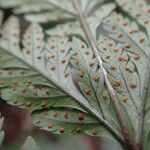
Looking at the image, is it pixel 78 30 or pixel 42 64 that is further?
pixel 78 30

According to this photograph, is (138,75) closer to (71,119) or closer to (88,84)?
(88,84)

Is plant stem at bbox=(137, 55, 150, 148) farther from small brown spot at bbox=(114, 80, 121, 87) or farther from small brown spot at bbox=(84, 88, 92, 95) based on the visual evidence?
small brown spot at bbox=(84, 88, 92, 95)

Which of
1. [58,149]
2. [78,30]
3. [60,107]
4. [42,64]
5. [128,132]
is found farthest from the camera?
[58,149]

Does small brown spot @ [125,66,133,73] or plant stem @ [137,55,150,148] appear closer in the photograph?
plant stem @ [137,55,150,148]

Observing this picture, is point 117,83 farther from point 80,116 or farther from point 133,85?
point 80,116

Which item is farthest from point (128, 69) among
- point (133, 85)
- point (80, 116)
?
point (80, 116)

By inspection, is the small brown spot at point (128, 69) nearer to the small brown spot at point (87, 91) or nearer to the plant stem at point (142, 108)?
the plant stem at point (142, 108)

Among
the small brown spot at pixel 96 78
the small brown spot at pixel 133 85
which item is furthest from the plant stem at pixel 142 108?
the small brown spot at pixel 96 78

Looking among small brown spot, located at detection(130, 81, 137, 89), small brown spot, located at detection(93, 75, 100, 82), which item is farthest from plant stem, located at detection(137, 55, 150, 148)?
small brown spot, located at detection(93, 75, 100, 82)

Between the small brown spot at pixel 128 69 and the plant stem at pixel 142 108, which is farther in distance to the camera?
the small brown spot at pixel 128 69

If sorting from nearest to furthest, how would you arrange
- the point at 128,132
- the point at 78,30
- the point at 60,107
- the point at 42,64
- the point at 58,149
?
1. the point at 128,132
2. the point at 60,107
3. the point at 42,64
4. the point at 78,30
5. the point at 58,149

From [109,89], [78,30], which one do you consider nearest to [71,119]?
[109,89]
